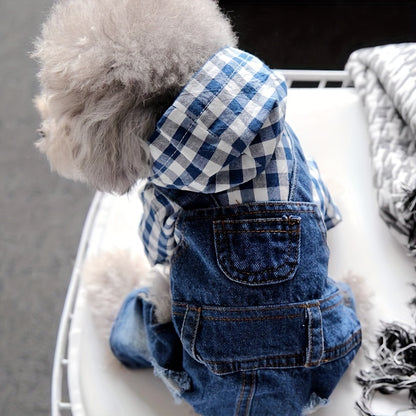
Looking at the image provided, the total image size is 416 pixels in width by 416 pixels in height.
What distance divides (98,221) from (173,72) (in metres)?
0.46

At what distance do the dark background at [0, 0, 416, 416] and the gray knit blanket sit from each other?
42 cm

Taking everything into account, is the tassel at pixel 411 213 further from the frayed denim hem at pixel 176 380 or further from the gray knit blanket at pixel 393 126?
the frayed denim hem at pixel 176 380

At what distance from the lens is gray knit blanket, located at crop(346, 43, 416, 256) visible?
2.66 ft

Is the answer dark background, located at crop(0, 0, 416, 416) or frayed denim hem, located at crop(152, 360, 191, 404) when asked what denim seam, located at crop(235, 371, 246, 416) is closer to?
frayed denim hem, located at crop(152, 360, 191, 404)

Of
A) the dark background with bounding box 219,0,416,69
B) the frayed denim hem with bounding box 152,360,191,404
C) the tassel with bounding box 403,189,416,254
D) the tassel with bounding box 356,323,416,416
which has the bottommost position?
the tassel with bounding box 356,323,416,416

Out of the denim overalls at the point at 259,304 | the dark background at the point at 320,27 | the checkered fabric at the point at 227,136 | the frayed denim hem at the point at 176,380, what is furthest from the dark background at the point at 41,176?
the checkered fabric at the point at 227,136

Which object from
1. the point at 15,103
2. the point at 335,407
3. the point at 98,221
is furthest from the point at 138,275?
the point at 15,103

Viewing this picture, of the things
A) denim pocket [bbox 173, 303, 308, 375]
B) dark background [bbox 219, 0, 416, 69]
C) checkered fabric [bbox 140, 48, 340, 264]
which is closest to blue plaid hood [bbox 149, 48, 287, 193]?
checkered fabric [bbox 140, 48, 340, 264]

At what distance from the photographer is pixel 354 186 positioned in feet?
2.99

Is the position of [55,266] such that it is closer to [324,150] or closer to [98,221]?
[98,221]

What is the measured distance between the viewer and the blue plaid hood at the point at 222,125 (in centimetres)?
52

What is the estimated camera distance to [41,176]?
53.6 inches

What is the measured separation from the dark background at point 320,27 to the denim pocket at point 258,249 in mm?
909

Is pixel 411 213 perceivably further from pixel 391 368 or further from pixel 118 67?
pixel 118 67
